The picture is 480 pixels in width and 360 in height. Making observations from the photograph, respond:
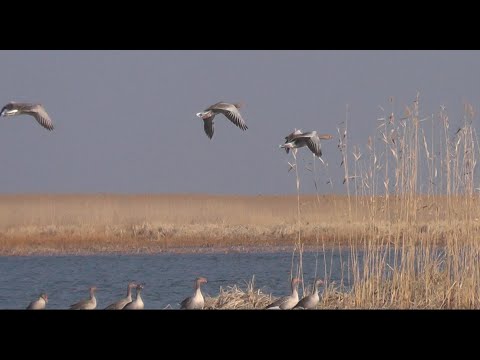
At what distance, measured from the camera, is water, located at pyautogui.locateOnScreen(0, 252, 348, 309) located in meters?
14.0


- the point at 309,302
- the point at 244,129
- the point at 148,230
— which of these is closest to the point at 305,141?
the point at 244,129

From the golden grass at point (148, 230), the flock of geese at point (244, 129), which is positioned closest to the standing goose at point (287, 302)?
the flock of geese at point (244, 129)

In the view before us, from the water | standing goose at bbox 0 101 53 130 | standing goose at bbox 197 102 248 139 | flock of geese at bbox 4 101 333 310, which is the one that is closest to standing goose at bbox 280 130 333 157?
flock of geese at bbox 4 101 333 310

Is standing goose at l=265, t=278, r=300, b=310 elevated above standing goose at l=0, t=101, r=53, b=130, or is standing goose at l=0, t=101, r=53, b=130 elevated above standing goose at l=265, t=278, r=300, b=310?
standing goose at l=0, t=101, r=53, b=130

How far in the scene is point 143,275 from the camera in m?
16.3

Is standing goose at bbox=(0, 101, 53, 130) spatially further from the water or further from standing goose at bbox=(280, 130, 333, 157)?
the water

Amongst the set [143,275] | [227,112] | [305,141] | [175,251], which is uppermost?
[227,112]

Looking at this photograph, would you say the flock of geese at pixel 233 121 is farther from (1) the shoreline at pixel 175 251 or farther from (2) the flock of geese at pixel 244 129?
(1) the shoreline at pixel 175 251

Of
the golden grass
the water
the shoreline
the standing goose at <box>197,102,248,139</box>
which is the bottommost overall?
the water

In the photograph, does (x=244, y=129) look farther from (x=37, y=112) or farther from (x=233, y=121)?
(x=37, y=112)

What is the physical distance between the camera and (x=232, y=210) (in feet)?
82.1
